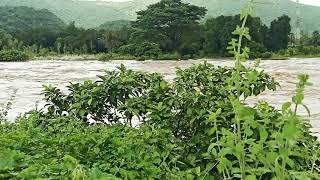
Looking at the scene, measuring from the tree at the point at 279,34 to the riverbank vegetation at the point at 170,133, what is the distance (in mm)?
37128

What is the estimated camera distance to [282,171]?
1336 millimetres

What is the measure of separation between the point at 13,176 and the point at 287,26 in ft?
130

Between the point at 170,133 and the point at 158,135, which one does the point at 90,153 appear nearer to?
the point at 158,135

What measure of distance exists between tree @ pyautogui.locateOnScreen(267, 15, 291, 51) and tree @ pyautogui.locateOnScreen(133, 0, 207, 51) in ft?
16.9

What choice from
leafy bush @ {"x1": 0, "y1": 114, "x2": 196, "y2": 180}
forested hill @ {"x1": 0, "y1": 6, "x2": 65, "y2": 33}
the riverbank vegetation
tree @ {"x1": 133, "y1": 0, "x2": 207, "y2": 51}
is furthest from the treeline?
leafy bush @ {"x1": 0, "y1": 114, "x2": 196, "y2": 180}

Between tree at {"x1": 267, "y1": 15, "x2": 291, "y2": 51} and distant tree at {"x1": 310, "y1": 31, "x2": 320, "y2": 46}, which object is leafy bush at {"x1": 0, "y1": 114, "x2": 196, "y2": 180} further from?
distant tree at {"x1": 310, "y1": 31, "x2": 320, "y2": 46}

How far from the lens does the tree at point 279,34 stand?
39.4 meters

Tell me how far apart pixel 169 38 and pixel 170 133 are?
122 feet

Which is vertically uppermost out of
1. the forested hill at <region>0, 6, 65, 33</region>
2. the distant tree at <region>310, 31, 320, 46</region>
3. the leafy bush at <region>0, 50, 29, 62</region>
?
the forested hill at <region>0, 6, 65, 33</region>

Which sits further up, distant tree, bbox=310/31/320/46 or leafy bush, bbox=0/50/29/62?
distant tree, bbox=310/31/320/46

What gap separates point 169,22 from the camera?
1559 inches

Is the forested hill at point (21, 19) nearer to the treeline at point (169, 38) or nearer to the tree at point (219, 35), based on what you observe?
the treeline at point (169, 38)

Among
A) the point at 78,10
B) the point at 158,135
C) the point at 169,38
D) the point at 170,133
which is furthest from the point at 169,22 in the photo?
the point at 78,10

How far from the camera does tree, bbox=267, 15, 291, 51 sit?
39438 millimetres
